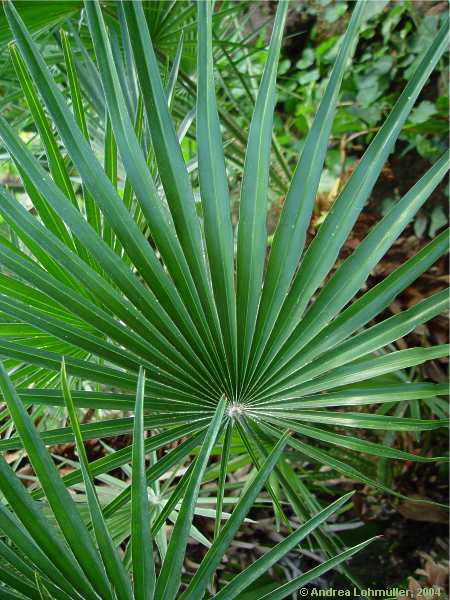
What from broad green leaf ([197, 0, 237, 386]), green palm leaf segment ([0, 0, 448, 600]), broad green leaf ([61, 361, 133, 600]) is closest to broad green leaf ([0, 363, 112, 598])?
broad green leaf ([61, 361, 133, 600])

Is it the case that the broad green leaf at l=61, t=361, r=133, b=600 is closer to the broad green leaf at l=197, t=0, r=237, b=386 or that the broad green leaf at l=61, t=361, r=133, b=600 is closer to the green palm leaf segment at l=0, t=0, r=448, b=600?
the green palm leaf segment at l=0, t=0, r=448, b=600

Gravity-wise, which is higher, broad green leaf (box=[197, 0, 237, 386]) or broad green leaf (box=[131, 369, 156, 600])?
broad green leaf (box=[197, 0, 237, 386])

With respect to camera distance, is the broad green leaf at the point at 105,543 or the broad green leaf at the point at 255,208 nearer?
the broad green leaf at the point at 105,543

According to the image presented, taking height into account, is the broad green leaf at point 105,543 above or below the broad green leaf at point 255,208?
below

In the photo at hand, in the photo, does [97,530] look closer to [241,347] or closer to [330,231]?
[241,347]

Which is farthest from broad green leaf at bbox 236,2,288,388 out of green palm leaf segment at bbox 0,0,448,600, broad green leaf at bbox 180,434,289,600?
broad green leaf at bbox 180,434,289,600

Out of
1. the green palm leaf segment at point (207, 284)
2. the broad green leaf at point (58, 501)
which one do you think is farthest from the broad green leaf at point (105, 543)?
the green palm leaf segment at point (207, 284)

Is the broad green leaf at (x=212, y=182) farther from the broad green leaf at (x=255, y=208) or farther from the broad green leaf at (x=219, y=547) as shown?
the broad green leaf at (x=219, y=547)

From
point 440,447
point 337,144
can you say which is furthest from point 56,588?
point 337,144

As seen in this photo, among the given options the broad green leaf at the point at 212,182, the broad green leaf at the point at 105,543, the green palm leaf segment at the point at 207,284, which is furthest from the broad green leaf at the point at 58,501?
the broad green leaf at the point at 212,182

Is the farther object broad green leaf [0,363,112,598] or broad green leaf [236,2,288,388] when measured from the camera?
broad green leaf [236,2,288,388]

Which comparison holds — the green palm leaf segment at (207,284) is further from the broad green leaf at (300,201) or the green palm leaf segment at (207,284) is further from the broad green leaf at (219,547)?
the broad green leaf at (219,547)
